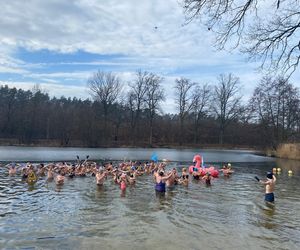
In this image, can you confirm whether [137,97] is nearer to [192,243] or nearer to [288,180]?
[288,180]

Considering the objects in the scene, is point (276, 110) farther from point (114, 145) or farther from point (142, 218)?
point (142, 218)

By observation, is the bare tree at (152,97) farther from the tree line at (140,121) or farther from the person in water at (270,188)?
the person in water at (270,188)

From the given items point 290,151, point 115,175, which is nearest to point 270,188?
point 115,175

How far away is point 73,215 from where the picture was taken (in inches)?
483

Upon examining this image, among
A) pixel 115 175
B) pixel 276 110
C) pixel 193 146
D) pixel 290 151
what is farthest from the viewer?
pixel 193 146

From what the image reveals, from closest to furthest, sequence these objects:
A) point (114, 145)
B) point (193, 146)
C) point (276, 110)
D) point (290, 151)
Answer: point (290, 151) → point (276, 110) → point (114, 145) → point (193, 146)

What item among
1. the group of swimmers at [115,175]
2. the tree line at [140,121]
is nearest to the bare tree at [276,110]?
the tree line at [140,121]

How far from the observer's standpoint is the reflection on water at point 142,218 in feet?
31.7

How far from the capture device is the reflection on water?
9656 mm

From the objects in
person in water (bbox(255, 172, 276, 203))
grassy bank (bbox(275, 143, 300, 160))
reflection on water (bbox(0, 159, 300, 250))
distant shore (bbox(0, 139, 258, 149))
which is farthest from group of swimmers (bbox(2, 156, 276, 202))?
distant shore (bbox(0, 139, 258, 149))

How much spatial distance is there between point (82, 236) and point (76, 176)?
13.2 meters

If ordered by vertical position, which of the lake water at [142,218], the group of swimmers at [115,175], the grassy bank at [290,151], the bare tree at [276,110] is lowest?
the lake water at [142,218]

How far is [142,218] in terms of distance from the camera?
40.1ft

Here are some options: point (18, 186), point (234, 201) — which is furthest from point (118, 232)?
point (18, 186)
